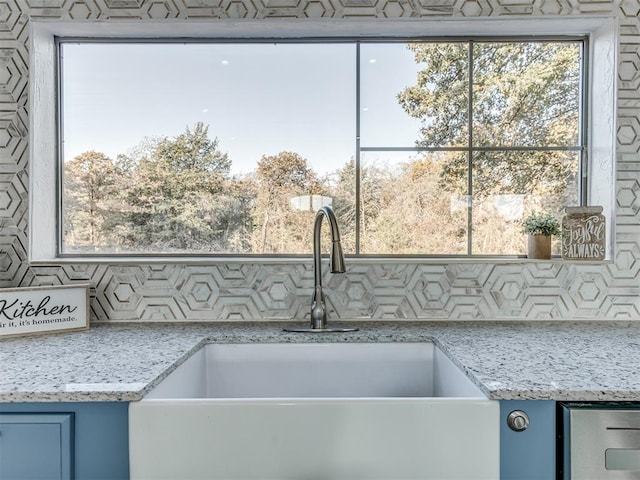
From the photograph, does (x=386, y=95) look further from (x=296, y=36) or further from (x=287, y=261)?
(x=287, y=261)

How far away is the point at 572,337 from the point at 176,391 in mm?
1221

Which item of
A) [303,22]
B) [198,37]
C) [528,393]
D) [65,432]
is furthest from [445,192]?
[65,432]

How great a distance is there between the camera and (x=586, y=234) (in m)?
1.58

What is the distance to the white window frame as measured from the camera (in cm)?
158

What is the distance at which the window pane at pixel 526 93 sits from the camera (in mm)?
1697

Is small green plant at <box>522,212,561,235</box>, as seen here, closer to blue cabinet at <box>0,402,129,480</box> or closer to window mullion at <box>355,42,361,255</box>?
window mullion at <box>355,42,361,255</box>

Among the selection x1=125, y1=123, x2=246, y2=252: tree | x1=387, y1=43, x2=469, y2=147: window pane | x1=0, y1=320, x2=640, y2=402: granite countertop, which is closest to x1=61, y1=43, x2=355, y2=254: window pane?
x1=125, y1=123, x2=246, y2=252: tree

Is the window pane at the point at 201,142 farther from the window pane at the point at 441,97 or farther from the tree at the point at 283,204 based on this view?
the window pane at the point at 441,97

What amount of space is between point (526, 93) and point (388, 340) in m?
1.17

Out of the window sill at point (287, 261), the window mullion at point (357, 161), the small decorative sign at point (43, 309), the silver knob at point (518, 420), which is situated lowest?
the silver knob at point (518, 420)

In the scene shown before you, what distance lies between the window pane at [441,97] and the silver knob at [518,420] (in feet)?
3.64

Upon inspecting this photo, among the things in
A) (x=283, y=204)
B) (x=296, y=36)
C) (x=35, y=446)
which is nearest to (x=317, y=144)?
(x=283, y=204)

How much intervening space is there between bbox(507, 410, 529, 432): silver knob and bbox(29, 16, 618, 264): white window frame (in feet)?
2.51

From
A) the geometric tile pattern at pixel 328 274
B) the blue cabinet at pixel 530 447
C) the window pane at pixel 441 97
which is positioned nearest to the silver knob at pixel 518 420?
the blue cabinet at pixel 530 447
